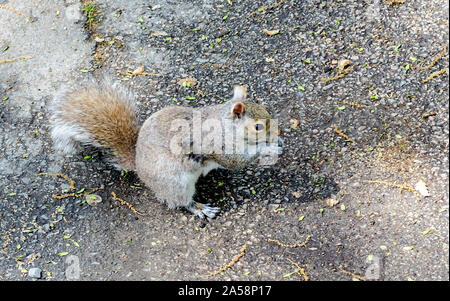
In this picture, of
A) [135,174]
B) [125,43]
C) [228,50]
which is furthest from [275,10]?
[135,174]

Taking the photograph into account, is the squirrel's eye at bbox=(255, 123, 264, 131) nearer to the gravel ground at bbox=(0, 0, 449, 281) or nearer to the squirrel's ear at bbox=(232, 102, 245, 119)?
the squirrel's ear at bbox=(232, 102, 245, 119)

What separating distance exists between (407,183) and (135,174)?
135 centimetres

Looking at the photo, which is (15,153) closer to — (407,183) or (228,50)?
(228,50)

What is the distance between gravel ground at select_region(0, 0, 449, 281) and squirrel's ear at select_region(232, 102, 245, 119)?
0.44 metres

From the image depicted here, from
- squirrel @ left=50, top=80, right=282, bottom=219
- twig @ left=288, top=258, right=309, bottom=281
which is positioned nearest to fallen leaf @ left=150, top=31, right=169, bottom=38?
squirrel @ left=50, top=80, right=282, bottom=219

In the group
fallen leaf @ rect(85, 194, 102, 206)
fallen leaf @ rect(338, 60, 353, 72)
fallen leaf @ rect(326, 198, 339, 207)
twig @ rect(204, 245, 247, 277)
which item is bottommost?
twig @ rect(204, 245, 247, 277)

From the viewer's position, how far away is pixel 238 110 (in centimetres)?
224

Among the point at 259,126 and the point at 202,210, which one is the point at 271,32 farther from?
the point at 202,210

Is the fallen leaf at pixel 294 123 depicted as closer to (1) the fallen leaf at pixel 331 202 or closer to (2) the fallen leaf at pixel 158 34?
(1) the fallen leaf at pixel 331 202

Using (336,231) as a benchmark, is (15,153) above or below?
above

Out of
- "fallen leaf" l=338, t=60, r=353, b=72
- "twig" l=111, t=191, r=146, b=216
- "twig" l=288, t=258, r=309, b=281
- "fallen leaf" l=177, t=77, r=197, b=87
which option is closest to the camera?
"twig" l=288, t=258, r=309, b=281

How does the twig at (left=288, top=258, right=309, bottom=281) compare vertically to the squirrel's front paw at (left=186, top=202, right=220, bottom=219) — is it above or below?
below

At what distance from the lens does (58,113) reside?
2.48 meters

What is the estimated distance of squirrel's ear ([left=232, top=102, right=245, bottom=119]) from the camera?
7.25 feet
